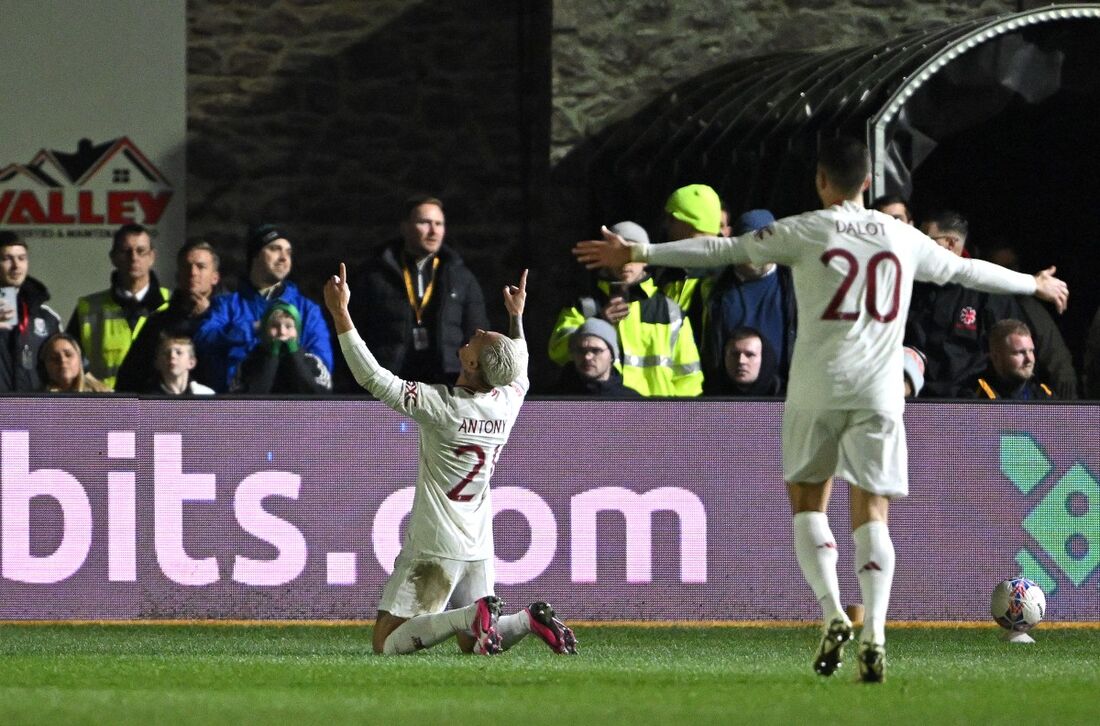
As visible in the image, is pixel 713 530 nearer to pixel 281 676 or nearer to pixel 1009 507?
pixel 1009 507

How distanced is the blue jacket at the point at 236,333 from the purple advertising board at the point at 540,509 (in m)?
0.77

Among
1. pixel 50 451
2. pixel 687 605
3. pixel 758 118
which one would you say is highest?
pixel 758 118

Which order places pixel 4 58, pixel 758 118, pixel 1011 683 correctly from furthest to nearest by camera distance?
pixel 4 58, pixel 758 118, pixel 1011 683

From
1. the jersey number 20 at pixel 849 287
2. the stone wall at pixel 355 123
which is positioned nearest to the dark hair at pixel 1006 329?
the jersey number 20 at pixel 849 287

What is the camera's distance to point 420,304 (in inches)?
591

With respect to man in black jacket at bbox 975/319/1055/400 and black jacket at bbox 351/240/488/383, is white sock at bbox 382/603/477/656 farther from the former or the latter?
man in black jacket at bbox 975/319/1055/400

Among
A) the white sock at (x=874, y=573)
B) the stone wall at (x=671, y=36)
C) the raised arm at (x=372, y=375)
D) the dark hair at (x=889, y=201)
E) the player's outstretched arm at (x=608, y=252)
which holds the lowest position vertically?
the white sock at (x=874, y=573)

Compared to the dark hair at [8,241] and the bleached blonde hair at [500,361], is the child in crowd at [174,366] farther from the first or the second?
the bleached blonde hair at [500,361]

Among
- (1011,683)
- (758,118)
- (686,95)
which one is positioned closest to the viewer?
(1011,683)

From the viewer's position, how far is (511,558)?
13.8 m

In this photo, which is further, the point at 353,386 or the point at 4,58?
the point at 4,58

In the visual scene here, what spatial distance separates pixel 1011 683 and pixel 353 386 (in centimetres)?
675

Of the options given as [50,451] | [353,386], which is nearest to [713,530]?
[353,386]

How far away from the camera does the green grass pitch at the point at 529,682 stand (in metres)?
7.90
